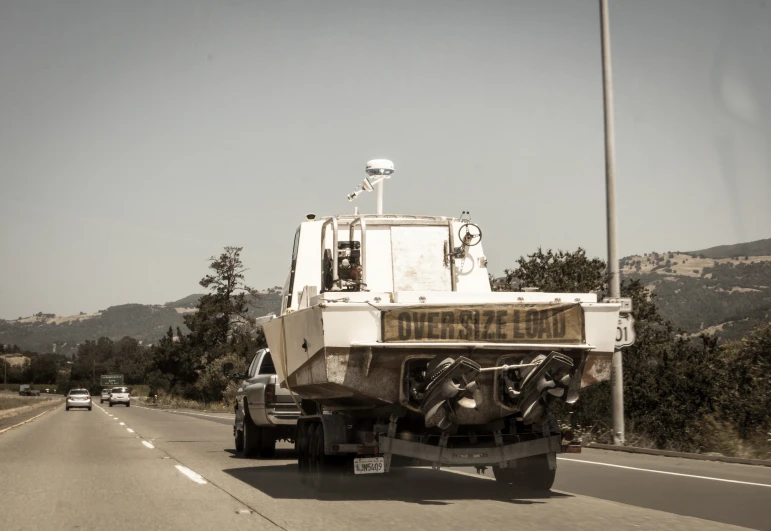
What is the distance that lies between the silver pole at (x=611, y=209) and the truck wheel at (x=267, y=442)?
655cm

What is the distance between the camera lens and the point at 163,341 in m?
99.7

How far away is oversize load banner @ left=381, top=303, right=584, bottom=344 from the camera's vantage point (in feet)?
35.3

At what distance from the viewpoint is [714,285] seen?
131 m

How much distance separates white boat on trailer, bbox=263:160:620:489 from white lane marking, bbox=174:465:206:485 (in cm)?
243

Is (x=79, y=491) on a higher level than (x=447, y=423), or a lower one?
lower

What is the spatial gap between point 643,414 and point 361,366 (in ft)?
37.8

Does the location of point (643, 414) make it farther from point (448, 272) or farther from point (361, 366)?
point (361, 366)

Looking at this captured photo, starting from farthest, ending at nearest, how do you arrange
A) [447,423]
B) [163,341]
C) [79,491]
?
[163,341], [79,491], [447,423]

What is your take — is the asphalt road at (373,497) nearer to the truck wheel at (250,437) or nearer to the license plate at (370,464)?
the license plate at (370,464)

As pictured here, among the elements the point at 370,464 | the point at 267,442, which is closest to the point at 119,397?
the point at 267,442

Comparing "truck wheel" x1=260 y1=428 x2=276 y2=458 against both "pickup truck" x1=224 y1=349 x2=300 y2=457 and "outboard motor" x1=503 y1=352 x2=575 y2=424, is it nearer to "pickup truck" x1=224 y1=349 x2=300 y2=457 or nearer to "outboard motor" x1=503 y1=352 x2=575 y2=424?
"pickup truck" x1=224 y1=349 x2=300 y2=457

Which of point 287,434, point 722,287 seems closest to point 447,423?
point 287,434

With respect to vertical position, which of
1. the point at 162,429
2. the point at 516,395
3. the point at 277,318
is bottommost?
the point at 162,429

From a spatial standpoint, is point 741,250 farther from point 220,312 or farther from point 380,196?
point 380,196
